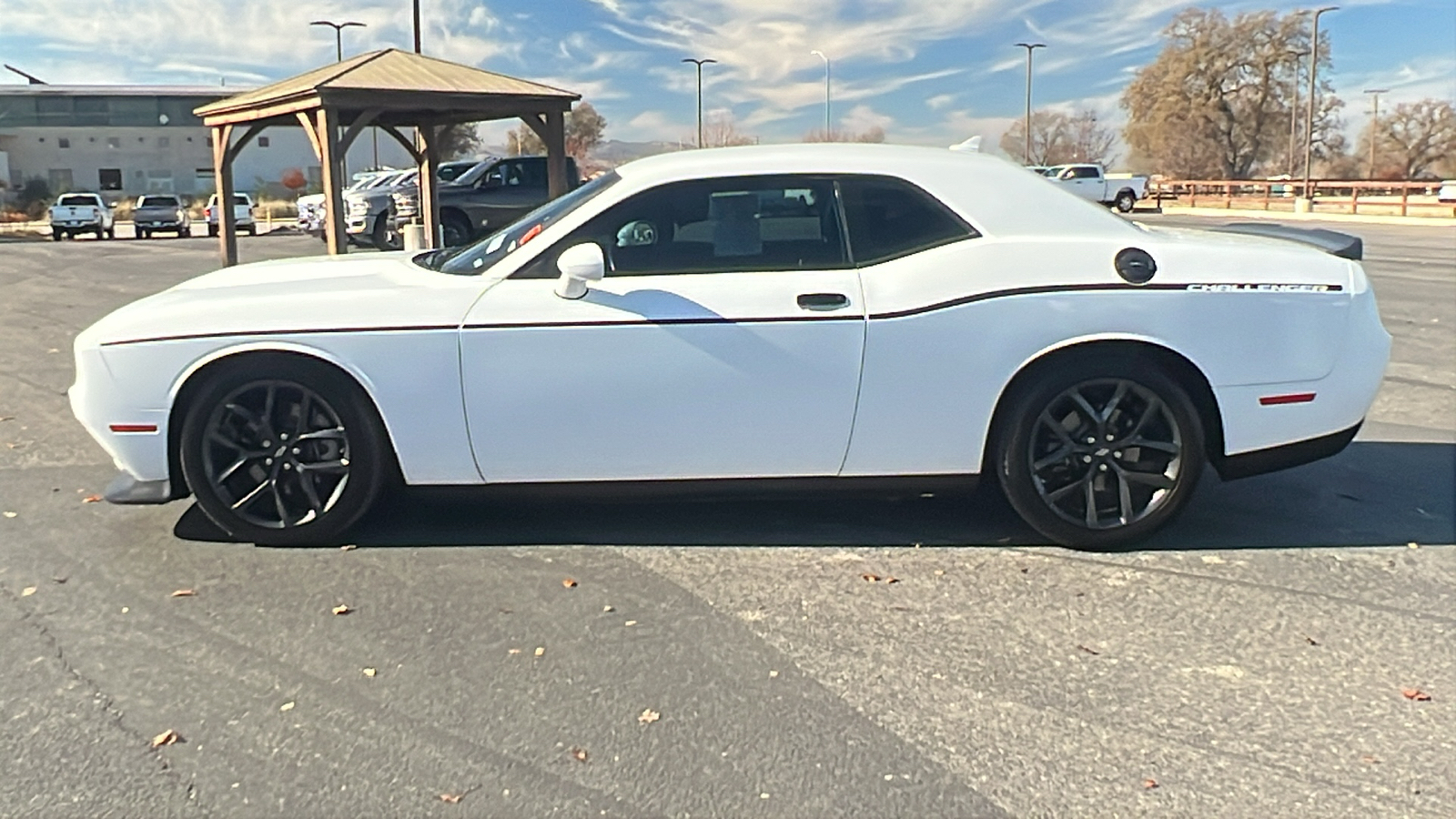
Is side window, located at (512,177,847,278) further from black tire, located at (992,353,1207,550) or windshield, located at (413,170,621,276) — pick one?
black tire, located at (992,353,1207,550)

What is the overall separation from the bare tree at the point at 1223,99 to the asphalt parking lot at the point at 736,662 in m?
71.9

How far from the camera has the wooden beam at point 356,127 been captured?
1255 centimetres

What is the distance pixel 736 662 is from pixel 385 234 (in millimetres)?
19716

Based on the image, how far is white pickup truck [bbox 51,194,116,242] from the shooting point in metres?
35.2

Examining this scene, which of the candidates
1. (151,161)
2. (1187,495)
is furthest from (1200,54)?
(1187,495)

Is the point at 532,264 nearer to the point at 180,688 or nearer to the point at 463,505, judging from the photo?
the point at 463,505

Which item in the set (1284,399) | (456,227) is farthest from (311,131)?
(1284,399)

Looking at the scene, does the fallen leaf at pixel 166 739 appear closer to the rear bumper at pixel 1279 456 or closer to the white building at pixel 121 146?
the rear bumper at pixel 1279 456

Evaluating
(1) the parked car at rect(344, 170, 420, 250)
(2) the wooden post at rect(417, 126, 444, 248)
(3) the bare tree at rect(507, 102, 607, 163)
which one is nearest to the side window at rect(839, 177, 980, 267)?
(2) the wooden post at rect(417, 126, 444, 248)

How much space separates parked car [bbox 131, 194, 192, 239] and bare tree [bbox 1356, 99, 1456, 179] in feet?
215

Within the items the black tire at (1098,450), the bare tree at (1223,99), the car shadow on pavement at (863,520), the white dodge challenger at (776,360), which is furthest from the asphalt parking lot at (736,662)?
the bare tree at (1223,99)

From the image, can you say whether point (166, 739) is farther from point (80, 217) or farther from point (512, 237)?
point (80, 217)

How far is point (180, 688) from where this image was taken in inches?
126

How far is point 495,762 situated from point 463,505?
2.13 meters
